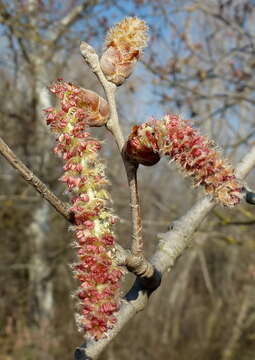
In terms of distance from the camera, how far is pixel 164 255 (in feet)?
4.75

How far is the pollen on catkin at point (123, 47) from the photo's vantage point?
992 millimetres

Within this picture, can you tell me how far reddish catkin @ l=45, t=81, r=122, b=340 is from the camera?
2.64 feet

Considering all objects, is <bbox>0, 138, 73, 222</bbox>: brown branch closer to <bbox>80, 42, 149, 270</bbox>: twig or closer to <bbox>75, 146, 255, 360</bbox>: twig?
<bbox>80, 42, 149, 270</bbox>: twig

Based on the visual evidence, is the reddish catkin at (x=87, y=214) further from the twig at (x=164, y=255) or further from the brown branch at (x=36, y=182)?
the twig at (x=164, y=255)

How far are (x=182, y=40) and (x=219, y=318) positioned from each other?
6.13 m

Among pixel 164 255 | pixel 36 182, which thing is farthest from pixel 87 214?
pixel 164 255

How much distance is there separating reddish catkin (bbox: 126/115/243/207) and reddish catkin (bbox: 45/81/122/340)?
0.13 meters

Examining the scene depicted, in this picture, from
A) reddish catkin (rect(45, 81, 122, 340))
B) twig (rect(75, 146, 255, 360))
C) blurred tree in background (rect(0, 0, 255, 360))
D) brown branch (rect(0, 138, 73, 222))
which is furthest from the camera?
blurred tree in background (rect(0, 0, 255, 360))

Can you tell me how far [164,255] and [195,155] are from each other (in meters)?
0.70

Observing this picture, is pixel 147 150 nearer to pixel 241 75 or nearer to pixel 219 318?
pixel 241 75

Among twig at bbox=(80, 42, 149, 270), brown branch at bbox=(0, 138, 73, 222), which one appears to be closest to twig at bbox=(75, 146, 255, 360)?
twig at bbox=(80, 42, 149, 270)

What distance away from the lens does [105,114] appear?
968 mm

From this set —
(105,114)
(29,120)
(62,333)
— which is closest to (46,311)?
(62,333)

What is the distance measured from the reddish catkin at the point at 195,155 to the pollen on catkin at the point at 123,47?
21 centimetres
